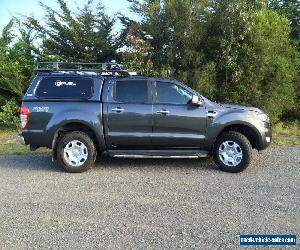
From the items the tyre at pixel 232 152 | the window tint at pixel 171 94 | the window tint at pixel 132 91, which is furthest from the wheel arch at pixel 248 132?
the window tint at pixel 132 91

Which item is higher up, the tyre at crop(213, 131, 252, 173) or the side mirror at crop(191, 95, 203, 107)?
the side mirror at crop(191, 95, 203, 107)

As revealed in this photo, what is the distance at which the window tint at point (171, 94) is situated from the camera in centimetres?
863

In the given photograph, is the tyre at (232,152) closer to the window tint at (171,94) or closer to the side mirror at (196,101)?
the side mirror at (196,101)

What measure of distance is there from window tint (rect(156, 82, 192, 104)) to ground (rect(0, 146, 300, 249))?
4.25ft

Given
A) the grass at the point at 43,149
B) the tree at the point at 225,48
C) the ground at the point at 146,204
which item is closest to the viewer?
the ground at the point at 146,204

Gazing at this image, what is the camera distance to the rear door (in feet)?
28.0

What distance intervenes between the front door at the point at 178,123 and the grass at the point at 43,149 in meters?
3.30

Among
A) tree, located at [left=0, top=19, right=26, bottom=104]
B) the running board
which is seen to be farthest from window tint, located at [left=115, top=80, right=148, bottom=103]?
tree, located at [left=0, top=19, right=26, bottom=104]

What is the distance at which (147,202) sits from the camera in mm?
6555

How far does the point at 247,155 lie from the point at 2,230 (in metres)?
4.56

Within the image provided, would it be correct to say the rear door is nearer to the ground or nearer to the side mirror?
the ground

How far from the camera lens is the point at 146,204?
21.2ft

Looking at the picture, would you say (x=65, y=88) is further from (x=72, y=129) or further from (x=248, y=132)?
(x=248, y=132)

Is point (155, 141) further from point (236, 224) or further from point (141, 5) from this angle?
point (141, 5)
